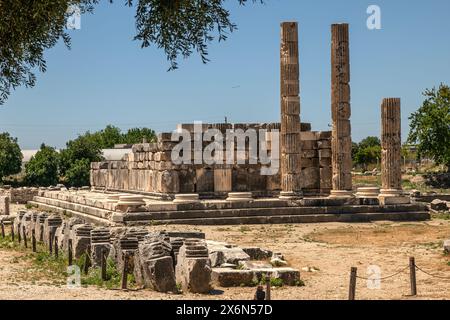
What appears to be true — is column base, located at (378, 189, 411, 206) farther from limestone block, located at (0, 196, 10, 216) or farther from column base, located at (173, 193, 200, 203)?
limestone block, located at (0, 196, 10, 216)

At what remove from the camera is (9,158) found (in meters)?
71.1

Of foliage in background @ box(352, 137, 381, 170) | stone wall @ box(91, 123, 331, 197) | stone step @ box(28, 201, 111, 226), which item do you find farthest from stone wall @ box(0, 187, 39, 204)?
foliage in background @ box(352, 137, 381, 170)

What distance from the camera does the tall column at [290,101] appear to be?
32688mm

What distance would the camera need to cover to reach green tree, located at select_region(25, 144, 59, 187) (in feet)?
209

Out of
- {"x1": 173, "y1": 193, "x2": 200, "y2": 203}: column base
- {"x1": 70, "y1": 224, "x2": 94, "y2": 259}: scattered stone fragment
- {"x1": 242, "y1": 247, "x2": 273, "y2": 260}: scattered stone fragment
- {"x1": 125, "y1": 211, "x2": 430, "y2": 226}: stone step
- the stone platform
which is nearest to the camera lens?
{"x1": 70, "y1": 224, "x2": 94, "y2": 259}: scattered stone fragment

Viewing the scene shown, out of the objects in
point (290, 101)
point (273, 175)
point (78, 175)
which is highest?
point (290, 101)

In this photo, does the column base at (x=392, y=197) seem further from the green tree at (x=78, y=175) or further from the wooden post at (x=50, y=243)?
the green tree at (x=78, y=175)

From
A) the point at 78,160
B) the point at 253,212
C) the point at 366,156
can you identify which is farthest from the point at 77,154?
the point at 366,156

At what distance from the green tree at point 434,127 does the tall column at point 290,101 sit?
28009 mm

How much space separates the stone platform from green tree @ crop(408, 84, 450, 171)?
28564 mm

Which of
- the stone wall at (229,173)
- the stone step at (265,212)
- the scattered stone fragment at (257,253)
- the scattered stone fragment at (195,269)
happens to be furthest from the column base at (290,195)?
the scattered stone fragment at (195,269)

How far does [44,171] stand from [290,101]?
35575 millimetres

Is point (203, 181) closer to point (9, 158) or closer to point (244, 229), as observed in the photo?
point (244, 229)
